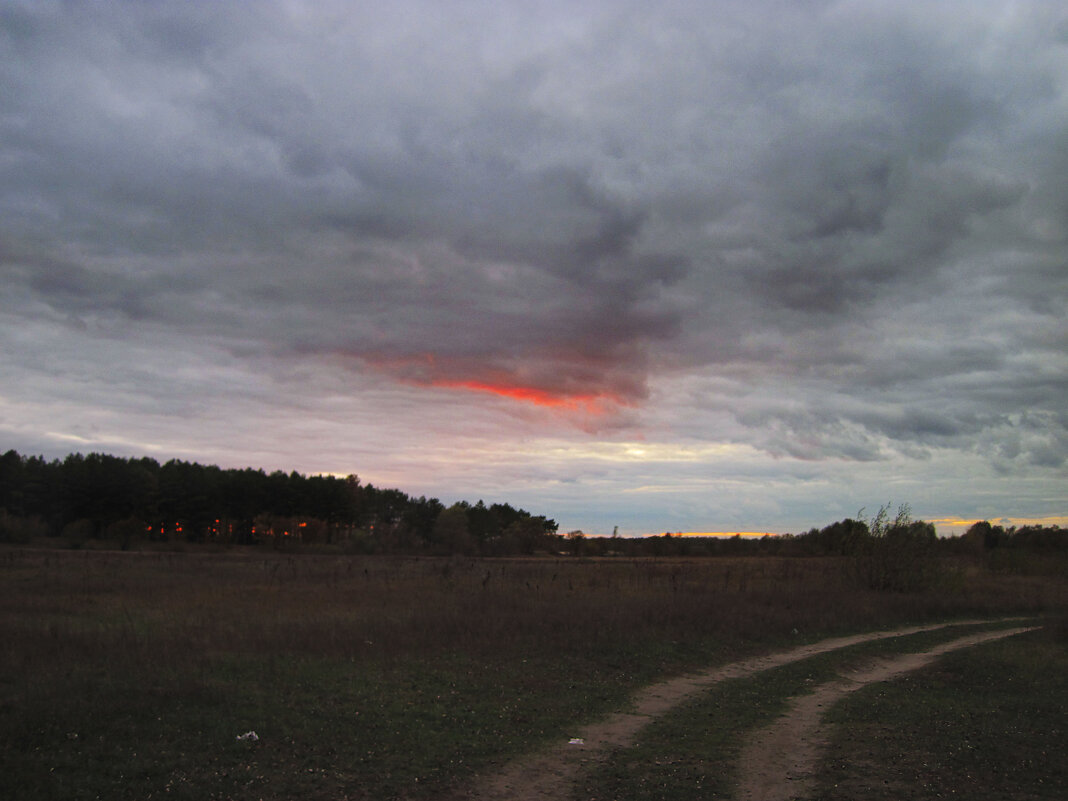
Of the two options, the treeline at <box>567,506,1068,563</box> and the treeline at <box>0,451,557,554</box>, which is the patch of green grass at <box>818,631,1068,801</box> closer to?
the treeline at <box>567,506,1068,563</box>

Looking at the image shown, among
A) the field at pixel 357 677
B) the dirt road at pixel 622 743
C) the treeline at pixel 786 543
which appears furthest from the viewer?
the treeline at pixel 786 543

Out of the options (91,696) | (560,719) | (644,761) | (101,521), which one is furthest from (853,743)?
(101,521)

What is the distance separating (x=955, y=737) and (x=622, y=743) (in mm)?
4531

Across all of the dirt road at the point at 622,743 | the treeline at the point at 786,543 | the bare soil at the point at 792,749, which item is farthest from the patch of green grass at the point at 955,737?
the treeline at the point at 786,543

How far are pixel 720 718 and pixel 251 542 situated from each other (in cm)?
9781

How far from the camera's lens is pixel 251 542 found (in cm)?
9875

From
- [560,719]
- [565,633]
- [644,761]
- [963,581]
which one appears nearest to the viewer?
[644,761]

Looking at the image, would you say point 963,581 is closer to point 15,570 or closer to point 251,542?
point 15,570

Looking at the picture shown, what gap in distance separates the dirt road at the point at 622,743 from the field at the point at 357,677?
30cm

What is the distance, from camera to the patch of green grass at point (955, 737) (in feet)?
25.6

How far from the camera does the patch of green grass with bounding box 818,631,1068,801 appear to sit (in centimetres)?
780

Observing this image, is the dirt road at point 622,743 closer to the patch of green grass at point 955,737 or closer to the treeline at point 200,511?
the patch of green grass at point 955,737

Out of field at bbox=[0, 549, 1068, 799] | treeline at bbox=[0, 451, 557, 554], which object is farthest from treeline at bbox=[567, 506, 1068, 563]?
field at bbox=[0, 549, 1068, 799]

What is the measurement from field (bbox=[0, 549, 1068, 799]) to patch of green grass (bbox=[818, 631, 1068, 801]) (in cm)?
28
